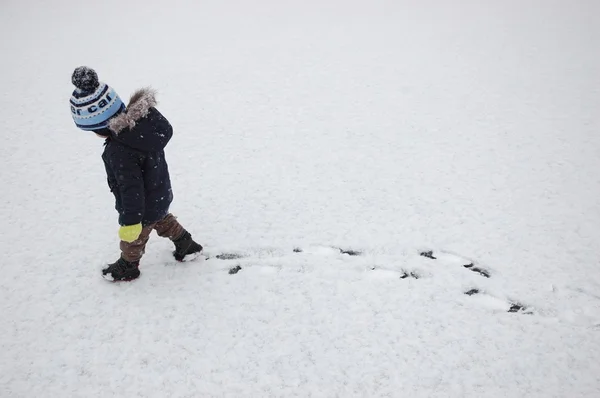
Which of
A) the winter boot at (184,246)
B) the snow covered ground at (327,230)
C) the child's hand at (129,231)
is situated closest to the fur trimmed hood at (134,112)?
the child's hand at (129,231)

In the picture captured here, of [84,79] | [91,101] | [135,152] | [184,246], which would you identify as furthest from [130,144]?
[184,246]

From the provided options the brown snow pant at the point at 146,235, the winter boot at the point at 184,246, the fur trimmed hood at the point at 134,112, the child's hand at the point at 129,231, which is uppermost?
the fur trimmed hood at the point at 134,112

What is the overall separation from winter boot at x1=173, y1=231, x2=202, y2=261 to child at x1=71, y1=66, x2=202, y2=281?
0.42 meters

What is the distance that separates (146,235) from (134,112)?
111 centimetres

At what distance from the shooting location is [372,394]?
261 cm

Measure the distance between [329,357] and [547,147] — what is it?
4.51m

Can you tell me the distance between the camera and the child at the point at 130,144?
2.51 metres

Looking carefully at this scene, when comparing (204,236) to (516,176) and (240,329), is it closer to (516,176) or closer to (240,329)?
(240,329)

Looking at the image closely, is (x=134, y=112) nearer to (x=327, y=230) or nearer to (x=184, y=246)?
(x=184, y=246)

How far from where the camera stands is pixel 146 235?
3.18 m

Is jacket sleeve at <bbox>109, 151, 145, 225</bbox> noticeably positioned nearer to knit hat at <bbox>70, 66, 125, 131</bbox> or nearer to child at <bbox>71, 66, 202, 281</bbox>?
child at <bbox>71, 66, 202, 281</bbox>

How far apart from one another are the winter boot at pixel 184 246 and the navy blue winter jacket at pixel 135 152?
0.64 m

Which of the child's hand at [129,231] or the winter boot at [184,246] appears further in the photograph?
the winter boot at [184,246]

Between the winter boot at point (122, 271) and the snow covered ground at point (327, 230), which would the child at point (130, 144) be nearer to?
the winter boot at point (122, 271)
